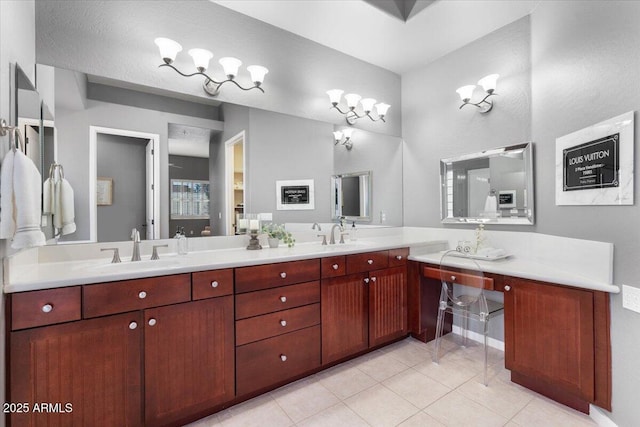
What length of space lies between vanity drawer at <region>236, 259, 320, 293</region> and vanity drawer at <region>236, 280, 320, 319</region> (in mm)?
36

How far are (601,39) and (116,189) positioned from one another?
3.18 m

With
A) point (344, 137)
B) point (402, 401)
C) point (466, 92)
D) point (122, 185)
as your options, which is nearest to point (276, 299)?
point (402, 401)

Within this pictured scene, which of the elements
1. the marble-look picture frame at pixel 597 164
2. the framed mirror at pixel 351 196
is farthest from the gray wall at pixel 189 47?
the marble-look picture frame at pixel 597 164

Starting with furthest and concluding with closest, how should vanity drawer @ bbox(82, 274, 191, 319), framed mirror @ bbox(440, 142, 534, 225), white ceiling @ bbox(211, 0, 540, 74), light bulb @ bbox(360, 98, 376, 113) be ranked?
light bulb @ bbox(360, 98, 376, 113) < framed mirror @ bbox(440, 142, 534, 225) < white ceiling @ bbox(211, 0, 540, 74) < vanity drawer @ bbox(82, 274, 191, 319)

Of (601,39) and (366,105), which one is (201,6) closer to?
(366,105)

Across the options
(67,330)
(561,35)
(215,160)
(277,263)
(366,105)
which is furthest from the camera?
(366,105)

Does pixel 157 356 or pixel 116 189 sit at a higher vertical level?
pixel 116 189

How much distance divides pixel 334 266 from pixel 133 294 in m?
1.29

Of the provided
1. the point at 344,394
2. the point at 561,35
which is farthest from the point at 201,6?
the point at 344,394

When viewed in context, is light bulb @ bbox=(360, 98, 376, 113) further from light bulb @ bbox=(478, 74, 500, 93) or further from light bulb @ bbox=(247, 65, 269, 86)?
light bulb @ bbox=(247, 65, 269, 86)

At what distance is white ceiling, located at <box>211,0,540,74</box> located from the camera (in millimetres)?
2297

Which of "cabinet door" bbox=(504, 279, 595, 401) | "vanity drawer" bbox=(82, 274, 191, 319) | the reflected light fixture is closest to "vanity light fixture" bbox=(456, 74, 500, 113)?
the reflected light fixture

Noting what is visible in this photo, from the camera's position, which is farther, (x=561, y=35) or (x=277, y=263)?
(x=561, y=35)

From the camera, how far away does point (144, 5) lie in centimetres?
202
